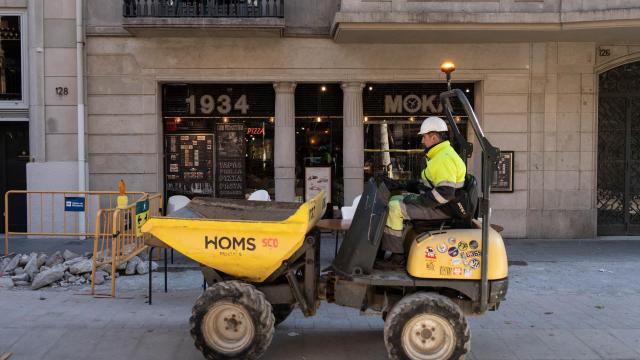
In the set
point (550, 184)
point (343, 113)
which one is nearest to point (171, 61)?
point (343, 113)

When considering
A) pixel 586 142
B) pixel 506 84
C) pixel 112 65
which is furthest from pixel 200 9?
pixel 586 142

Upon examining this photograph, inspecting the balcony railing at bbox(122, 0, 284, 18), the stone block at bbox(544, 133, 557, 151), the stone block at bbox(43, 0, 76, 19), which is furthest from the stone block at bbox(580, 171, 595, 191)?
the stone block at bbox(43, 0, 76, 19)

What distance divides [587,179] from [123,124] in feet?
32.8

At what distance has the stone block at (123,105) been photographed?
1220 cm

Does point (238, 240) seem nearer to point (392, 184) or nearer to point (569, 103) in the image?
point (392, 184)

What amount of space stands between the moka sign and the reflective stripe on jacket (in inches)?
299

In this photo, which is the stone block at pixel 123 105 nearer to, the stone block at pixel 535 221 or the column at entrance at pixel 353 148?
the column at entrance at pixel 353 148

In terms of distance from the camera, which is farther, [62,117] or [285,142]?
[285,142]

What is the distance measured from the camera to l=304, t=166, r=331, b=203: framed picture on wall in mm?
12984

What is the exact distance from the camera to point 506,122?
40.9 ft

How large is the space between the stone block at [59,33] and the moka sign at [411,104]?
6.80 metres

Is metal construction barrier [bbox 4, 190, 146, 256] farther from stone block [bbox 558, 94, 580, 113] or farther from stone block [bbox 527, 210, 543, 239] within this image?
stone block [bbox 558, 94, 580, 113]

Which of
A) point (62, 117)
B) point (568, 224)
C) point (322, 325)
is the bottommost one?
point (322, 325)

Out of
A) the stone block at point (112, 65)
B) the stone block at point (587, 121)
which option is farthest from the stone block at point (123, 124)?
the stone block at point (587, 121)
